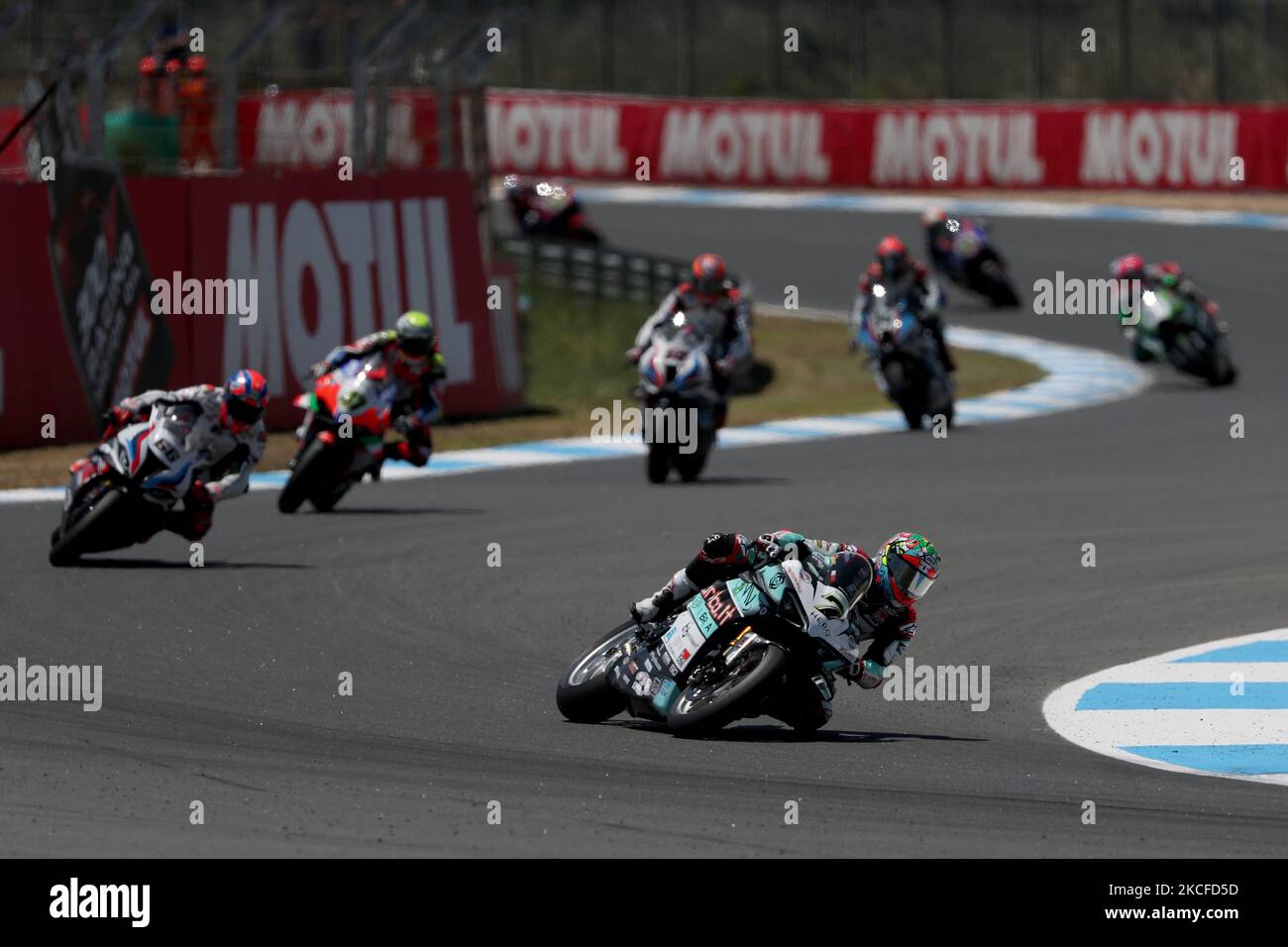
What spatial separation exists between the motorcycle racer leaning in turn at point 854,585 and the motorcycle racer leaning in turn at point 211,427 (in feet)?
17.2

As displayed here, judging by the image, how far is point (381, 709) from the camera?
10.5 meters

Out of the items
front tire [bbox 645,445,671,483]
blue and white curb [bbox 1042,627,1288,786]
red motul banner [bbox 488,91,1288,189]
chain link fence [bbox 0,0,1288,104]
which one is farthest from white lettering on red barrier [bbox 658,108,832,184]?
blue and white curb [bbox 1042,627,1288,786]

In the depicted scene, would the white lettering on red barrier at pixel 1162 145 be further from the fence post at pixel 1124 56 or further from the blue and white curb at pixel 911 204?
the fence post at pixel 1124 56

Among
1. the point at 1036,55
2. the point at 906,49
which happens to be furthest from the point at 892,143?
the point at 1036,55

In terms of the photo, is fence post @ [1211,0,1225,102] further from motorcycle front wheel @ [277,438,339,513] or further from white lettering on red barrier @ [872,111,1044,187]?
motorcycle front wheel @ [277,438,339,513]

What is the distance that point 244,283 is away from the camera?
2170 cm

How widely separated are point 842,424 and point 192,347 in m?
6.77

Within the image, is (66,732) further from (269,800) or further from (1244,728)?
(1244,728)

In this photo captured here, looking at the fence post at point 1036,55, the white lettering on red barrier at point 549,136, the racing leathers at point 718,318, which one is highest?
the fence post at point 1036,55

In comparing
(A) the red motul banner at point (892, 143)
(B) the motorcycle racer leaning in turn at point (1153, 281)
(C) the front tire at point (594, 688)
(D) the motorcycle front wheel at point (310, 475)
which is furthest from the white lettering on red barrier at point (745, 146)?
(C) the front tire at point (594, 688)

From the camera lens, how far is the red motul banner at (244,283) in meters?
20.5

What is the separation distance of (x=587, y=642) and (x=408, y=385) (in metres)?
5.25

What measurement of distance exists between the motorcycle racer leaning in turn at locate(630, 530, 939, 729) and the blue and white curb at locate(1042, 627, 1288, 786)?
1.03 meters
